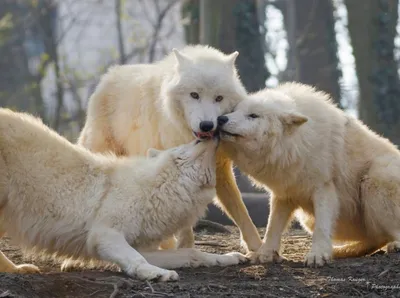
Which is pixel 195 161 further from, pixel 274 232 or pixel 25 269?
pixel 25 269

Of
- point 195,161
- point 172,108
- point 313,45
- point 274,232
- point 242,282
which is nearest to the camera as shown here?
point 242,282

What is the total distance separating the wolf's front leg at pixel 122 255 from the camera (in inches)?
244

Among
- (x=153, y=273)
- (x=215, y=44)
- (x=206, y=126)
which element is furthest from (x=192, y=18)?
(x=153, y=273)

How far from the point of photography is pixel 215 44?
1475 centimetres

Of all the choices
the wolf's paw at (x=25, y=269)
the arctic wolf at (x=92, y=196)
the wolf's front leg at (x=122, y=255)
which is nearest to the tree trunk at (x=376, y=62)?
the arctic wolf at (x=92, y=196)

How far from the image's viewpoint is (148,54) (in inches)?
982

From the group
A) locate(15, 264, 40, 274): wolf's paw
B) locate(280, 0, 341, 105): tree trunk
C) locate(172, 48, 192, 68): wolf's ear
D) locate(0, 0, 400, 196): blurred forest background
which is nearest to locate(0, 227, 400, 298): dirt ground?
locate(15, 264, 40, 274): wolf's paw

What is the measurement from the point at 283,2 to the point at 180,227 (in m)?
16.0

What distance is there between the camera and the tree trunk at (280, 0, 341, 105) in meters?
18.8

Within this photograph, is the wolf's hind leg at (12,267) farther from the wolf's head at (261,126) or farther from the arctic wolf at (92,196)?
the wolf's head at (261,126)

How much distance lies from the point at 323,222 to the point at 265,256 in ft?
1.83

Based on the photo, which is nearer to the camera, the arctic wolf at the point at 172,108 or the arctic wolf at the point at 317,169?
the arctic wolf at the point at 317,169

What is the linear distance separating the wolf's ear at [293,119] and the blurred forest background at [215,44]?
6.98 meters

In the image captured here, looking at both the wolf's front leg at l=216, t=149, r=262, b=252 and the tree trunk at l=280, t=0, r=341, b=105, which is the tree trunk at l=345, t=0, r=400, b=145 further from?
the wolf's front leg at l=216, t=149, r=262, b=252
